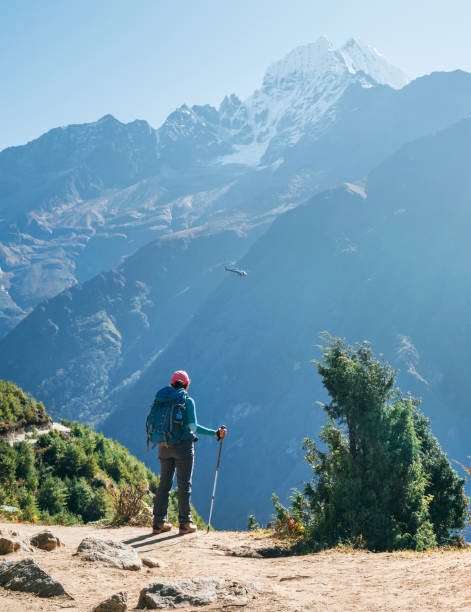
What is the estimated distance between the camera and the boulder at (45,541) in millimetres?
6586

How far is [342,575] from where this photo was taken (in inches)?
230

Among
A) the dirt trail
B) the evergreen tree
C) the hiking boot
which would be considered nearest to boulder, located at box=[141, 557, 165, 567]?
the dirt trail

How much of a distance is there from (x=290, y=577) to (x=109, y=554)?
86.7 inches

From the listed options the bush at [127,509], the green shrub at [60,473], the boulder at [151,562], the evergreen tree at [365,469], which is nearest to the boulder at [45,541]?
the boulder at [151,562]

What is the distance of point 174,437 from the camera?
8281 mm

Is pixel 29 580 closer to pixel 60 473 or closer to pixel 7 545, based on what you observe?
pixel 7 545

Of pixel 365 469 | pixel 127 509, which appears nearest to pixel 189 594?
pixel 127 509

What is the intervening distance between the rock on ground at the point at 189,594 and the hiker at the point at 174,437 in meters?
3.02

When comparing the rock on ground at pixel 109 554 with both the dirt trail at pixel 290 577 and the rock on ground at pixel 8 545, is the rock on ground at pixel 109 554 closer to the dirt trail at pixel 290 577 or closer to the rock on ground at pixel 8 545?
the dirt trail at pixel 290 577

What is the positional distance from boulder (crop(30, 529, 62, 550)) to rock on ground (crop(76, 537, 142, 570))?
0.49m

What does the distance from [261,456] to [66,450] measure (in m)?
163

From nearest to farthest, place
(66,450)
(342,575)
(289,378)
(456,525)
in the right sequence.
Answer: (342,575), (66,450), (456,525), (289,378)

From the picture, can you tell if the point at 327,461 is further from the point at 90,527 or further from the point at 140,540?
the point at 90,527

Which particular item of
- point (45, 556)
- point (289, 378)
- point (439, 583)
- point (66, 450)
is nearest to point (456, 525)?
point (66, 450)
